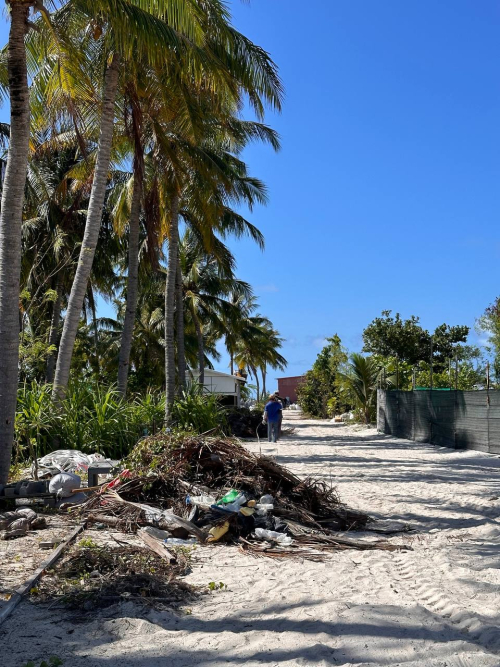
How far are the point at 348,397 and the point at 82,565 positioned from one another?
1105 inches

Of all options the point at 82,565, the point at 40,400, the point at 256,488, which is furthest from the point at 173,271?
the point at 82,565

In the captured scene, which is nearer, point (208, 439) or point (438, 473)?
point (208, 439)

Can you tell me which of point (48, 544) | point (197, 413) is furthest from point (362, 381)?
point (48, 544)

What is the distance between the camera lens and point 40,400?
13008 millimetres

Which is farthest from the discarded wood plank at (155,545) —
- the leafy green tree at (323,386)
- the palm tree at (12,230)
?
the leafy green tree at (323,386)

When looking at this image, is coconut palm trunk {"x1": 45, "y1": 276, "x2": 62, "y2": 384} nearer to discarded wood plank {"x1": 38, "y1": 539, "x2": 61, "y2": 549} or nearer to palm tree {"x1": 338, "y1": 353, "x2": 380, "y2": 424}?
palm tree {"x1": 338, "y1": 353, "x2": 380, "y2": 424}

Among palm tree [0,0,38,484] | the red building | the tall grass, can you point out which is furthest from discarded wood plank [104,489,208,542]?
the red building

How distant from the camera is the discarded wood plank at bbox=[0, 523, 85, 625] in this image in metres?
4.39

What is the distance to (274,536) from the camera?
678 centimetres

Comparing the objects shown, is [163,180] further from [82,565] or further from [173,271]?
[82,565]

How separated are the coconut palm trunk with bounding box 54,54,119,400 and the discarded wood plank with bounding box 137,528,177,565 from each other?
24.1ft

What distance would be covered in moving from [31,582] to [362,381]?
26313 mm

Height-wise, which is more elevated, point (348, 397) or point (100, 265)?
point (100, 265)

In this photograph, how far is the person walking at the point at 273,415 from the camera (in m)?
18.5
